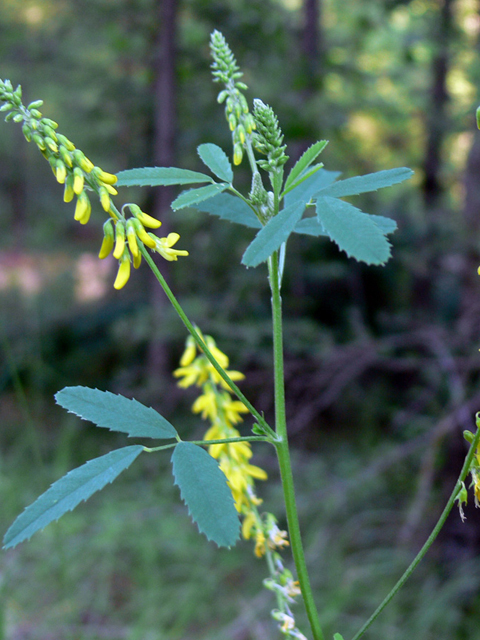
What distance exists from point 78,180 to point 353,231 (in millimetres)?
307

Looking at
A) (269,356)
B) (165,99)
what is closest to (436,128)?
(165,99)

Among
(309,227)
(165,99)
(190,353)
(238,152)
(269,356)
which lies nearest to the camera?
(238,152)

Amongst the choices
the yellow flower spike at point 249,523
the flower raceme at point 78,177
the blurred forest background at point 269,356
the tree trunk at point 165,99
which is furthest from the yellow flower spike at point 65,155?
the tree trunk at point 165,99

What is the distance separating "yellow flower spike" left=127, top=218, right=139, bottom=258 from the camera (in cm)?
61

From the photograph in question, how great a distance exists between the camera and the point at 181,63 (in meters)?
4.88

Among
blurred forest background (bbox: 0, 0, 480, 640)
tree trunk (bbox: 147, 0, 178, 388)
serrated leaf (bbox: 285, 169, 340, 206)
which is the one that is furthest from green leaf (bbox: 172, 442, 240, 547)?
tree trunk (bbox: 147, 0, 178, 388)

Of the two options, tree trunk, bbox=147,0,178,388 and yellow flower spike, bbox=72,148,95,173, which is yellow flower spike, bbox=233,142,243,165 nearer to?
yellow flower spike, bbox=72,148,95,173

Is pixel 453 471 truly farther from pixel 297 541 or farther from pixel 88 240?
pixel 88 240

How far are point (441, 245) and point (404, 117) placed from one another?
2525mm

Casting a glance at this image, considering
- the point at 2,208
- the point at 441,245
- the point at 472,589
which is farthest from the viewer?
the point at 2,208

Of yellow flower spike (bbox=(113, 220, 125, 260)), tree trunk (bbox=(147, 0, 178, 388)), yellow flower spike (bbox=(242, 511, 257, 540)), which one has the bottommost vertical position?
yellow flower spike (bbox=(242, 511, 257, 540))

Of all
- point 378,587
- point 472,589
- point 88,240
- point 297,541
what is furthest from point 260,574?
point 88,240

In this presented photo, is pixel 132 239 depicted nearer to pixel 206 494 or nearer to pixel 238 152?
pixel 238 152

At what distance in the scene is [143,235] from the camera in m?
0.63
